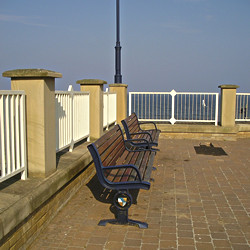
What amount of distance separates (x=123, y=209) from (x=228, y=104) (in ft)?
26.4

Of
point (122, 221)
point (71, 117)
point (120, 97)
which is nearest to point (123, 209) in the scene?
point (122, 221)

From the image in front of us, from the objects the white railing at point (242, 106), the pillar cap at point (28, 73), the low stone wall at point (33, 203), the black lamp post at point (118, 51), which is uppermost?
the black lamp post at point (118, 51)

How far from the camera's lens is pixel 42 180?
412 cm

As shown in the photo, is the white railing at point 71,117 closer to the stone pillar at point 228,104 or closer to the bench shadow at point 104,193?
the bench shadow at point 104,193

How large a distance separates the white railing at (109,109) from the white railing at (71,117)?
1952 millimetres

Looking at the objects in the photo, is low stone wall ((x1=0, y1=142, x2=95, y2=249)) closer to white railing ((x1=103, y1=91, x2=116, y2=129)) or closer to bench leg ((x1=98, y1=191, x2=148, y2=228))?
bench leg ((x1=98, y1=191, x2=148, y2=228))

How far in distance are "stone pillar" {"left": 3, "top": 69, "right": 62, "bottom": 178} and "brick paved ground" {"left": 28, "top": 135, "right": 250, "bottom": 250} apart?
0.78 meters

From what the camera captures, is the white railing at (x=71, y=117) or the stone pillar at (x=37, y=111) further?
the white railing at (x=71, y=117)

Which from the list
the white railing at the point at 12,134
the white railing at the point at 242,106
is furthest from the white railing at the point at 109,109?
the white railing at the point at 12,134

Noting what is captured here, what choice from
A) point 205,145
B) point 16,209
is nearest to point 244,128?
point 205,145

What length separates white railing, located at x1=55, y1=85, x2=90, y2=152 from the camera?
555 cm

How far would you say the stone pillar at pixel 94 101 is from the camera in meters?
7.35

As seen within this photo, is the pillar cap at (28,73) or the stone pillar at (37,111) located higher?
the pillar cap at (28,73)

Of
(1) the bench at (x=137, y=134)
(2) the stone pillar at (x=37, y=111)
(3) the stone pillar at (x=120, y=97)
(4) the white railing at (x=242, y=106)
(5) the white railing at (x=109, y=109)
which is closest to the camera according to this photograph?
(2) the stone pillar at (x=37, y=111)
